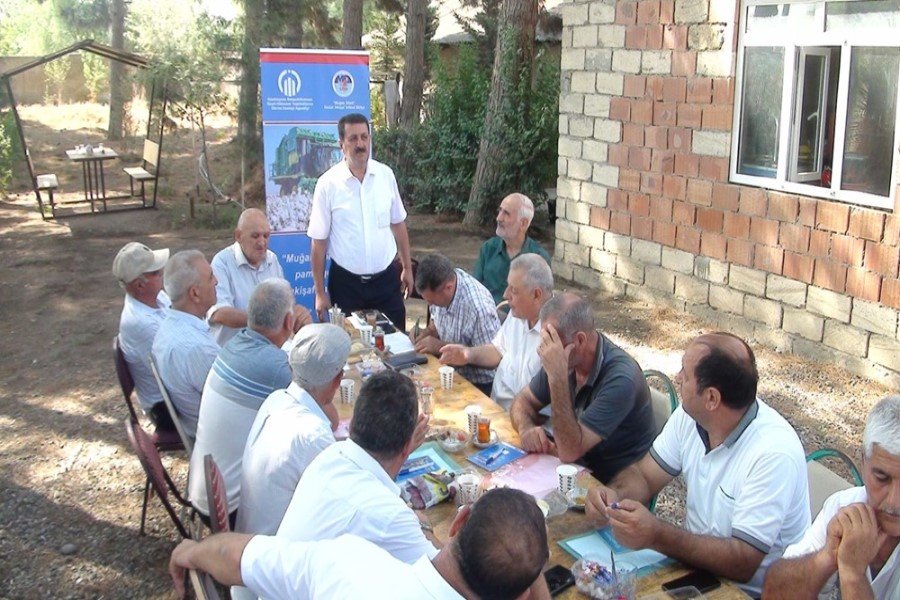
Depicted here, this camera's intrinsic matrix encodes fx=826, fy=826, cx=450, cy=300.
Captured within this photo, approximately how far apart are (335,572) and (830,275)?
5.77 m

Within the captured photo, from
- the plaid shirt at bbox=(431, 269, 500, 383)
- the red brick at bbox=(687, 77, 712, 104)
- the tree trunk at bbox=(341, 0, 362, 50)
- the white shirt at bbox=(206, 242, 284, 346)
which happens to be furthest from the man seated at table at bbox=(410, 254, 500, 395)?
the tree trunk at bbox=(341, 0, 362, 50)

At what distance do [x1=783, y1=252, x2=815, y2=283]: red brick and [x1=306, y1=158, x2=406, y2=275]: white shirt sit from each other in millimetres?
3469

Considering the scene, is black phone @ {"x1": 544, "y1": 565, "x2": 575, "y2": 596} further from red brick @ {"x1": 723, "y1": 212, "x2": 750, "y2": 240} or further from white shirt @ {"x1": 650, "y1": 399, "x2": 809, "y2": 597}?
red brick @ {"x1": 723, "y1": 212, "x2": 750, "y2": 240}

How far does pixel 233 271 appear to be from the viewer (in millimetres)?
5383

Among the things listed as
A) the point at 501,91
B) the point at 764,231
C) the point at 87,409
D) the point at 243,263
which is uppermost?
the point at 501,91

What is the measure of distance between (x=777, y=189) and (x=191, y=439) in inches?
209

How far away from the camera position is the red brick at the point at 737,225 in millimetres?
7348

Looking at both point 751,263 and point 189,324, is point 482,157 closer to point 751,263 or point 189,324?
point 751,263

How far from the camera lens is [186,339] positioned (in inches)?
159

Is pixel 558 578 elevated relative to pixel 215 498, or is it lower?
lower

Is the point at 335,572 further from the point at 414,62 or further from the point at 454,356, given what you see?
the point at 414,62

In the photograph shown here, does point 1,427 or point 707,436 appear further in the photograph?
point 1,427

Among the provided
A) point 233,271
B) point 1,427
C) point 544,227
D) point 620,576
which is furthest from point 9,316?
point 620,576

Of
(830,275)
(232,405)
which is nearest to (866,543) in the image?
(232,405)
